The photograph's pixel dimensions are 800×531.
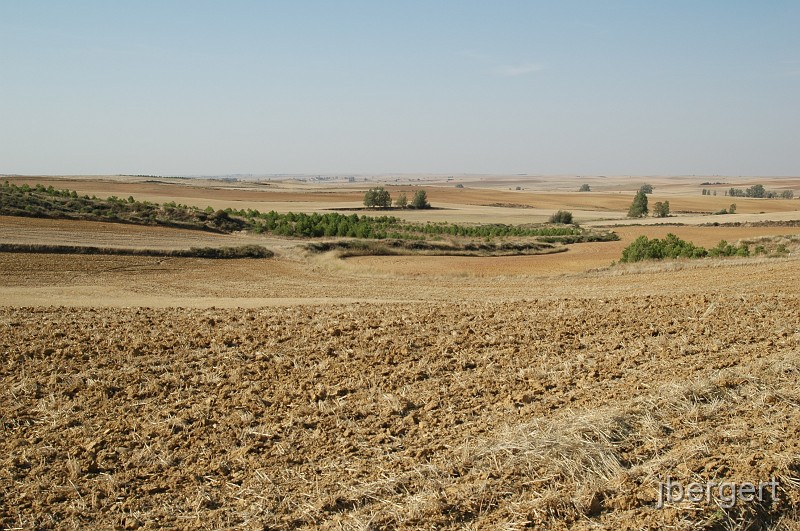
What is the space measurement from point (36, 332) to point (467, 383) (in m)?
7.71

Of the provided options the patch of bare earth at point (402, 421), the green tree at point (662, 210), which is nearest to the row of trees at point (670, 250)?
the patch of bare earth at point (402, 421)

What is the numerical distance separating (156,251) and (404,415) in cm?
3285

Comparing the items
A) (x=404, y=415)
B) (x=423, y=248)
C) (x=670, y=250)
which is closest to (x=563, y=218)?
(x=423, y=248)

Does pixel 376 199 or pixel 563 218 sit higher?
pixel 376 199

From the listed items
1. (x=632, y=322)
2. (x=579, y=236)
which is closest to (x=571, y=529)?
(x=632, y=322)

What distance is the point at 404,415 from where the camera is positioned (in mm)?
7273

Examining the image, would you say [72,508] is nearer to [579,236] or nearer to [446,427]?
[446,427]

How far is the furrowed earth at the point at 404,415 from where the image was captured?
17.1 feet

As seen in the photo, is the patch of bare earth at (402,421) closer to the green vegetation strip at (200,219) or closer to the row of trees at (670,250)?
the row of trees at (670,250)

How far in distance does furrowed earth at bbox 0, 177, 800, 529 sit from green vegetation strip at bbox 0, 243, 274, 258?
21.4 metres

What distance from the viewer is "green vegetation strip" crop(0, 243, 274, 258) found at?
3284cm

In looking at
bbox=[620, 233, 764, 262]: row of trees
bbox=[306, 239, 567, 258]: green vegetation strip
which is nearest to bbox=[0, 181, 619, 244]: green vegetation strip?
bbox=[306, 239, 567, 258]: green vegetation strip

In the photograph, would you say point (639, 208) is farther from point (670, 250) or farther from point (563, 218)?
point (670, 250)

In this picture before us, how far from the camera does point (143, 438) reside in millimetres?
6840
